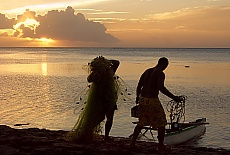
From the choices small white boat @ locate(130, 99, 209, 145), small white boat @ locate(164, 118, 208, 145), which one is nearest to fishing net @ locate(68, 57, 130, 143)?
small white boat @ locate(130, 99, 209, 145)

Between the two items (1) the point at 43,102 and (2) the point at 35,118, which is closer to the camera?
(2) the point at 35,118

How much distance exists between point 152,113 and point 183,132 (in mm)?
7803

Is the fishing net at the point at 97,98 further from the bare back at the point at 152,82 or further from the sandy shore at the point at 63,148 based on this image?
the bare back at the point at 152,82

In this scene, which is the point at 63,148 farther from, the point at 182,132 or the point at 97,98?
the point at 182,132

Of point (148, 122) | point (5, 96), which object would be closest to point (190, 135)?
point (148, 122)

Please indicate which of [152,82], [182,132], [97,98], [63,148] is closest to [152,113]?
[152,82]

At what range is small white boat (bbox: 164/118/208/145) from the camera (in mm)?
13844

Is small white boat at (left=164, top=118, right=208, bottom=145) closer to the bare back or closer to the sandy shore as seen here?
the sandy shore

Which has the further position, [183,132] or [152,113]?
[183,132]

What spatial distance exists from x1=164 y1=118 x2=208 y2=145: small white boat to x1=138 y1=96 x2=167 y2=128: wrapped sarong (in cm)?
656

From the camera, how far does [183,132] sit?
48.1ft

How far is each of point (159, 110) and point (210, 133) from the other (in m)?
10.1

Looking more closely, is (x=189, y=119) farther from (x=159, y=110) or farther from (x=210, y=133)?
(x=159, y=110)

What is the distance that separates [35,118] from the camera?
18.9 m
